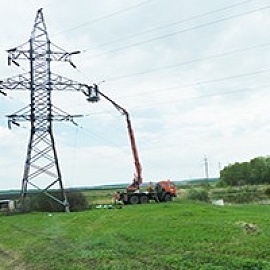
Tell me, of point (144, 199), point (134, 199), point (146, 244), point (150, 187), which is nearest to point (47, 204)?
point (134, 199)

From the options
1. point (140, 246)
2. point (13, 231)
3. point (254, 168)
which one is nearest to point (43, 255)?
point (140, 246)

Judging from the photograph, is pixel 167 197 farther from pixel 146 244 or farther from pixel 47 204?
pixel 146 244

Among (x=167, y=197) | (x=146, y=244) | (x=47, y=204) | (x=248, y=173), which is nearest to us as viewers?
(x=146, y=244)

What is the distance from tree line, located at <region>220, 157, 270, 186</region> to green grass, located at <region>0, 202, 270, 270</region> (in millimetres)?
77221

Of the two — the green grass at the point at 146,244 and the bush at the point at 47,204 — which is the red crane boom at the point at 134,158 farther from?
the green grass at the point at 146,244

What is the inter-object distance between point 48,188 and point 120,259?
22438mm

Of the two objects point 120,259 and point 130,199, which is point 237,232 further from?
point 130,199

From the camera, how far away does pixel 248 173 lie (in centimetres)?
9994

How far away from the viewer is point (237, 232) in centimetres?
1562

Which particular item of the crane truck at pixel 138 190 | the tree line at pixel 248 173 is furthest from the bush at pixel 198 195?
the tree line at pixel 248 173

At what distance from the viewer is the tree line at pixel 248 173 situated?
96875 millimetres

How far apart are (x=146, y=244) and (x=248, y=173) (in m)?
87.9

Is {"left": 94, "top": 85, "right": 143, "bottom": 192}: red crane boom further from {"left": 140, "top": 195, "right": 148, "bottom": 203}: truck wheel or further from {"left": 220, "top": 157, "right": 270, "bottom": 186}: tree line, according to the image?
{"left": 220, "top": 157, "right": 270, "bottom": 186}: tree line

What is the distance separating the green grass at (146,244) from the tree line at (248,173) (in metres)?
77.2
